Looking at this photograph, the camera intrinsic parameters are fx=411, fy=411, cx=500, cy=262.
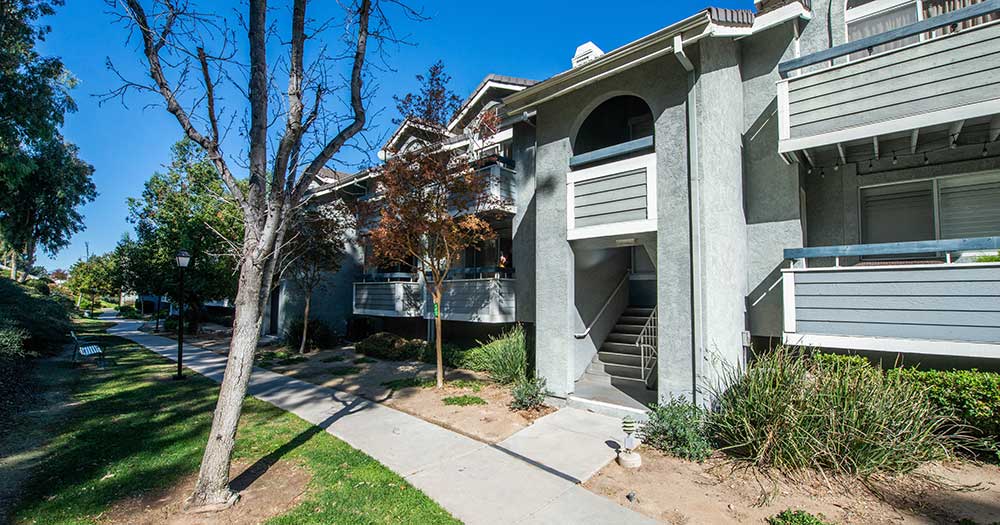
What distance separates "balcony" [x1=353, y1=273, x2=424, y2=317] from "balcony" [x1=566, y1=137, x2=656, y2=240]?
7.94 metres

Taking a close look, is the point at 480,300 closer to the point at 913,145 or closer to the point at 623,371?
the point at 623,371

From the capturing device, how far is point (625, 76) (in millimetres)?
8062

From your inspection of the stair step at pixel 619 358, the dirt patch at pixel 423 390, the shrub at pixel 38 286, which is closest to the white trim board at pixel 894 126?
the stair step at pixel 619 358

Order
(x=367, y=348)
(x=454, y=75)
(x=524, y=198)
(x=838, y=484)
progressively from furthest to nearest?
(x=367, y=348), (x=524, y=198), (x=454, y=75), (x=838, y=484)

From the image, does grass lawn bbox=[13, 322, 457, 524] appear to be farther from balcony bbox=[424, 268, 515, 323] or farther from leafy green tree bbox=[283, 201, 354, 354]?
leafy green tree bbox=[283, 201, 354, 354]

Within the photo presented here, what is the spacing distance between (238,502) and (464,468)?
9.01 ft

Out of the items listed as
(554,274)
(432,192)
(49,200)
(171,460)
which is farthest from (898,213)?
(49,200)

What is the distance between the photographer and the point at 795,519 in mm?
4172

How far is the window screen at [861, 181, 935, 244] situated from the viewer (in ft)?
23.2

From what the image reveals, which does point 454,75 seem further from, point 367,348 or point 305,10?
point 367,348

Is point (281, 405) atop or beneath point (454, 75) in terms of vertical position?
beneath

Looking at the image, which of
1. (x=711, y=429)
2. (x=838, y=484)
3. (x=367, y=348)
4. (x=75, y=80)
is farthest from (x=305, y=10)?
(x=75, y=80)

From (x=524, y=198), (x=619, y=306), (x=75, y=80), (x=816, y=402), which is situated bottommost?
(x=816, y=402)

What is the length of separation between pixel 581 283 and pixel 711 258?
118 inches
